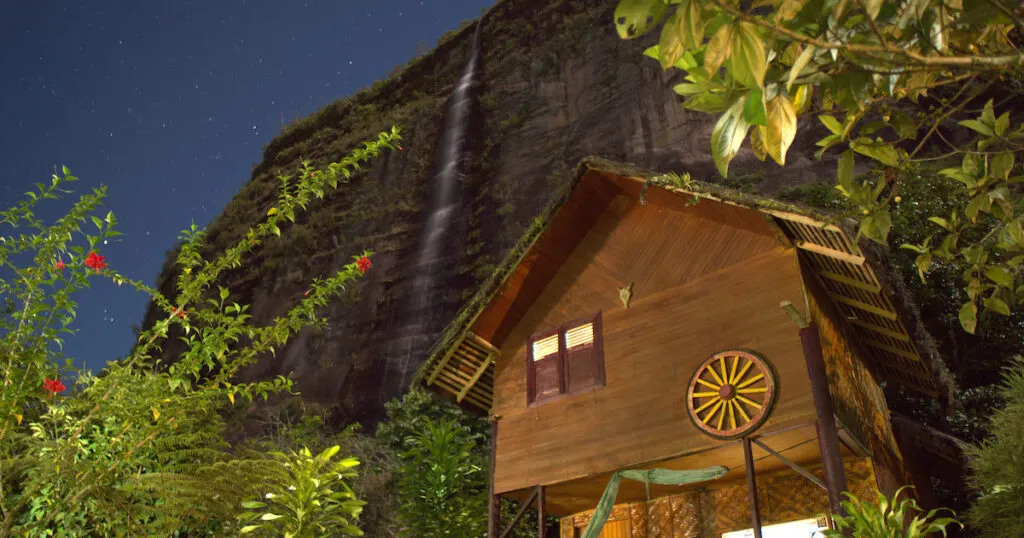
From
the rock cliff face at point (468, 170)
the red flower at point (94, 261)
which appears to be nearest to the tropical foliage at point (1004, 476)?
the red flower at point (94, 261)

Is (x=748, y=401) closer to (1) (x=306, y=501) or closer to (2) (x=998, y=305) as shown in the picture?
(2) (x=998, y=305)

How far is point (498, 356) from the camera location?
48.3ft

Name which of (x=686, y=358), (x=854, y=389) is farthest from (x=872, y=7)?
(x=854, y=389)

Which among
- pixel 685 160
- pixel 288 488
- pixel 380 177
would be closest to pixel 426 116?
pixel 380 177

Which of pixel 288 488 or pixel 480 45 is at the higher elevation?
pixel 480 45

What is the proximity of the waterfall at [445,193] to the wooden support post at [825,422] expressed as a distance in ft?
78.1

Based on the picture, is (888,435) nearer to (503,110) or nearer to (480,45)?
(503,110)

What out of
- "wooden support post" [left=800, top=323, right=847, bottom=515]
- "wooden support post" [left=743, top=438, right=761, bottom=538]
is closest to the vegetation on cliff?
"wooden support post" [left=800, top=323, right=847, bottom=515]

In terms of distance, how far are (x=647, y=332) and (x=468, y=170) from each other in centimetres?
2805

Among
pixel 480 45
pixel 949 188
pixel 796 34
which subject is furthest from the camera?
pixel 480 45

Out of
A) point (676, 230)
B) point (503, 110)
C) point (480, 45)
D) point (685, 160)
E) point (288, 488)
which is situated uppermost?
point (480, 45)

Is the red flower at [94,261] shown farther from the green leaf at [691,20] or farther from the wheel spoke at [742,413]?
the wheel spoke at [742,413]

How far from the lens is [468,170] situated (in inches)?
1563

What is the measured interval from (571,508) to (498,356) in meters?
A: 3.32
